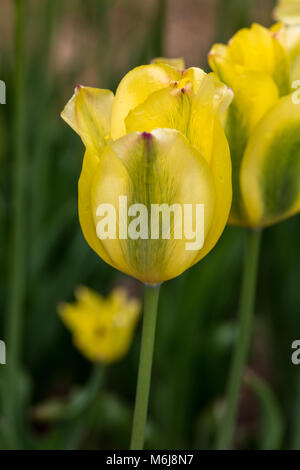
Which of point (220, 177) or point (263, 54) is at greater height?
point (263, 54)

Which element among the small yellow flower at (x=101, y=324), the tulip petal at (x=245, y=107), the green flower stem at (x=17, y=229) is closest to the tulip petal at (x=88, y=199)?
the tulip petal at (x=245, y=107)

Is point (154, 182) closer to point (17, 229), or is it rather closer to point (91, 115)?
point (91, 115)

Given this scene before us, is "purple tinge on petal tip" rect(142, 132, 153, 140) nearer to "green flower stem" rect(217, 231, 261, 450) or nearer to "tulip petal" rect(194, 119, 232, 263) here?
"tulip petal" rect(194, 119, 232, 263)

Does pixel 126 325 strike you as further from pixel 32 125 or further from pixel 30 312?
pixel 32 125

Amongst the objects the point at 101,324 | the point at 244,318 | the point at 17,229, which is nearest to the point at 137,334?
the point at 101,324

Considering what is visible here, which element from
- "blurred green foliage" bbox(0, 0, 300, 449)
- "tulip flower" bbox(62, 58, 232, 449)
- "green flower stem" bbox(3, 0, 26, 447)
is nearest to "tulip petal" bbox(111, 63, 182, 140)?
"tulip flower" bbox(62, 58, 232, 449)

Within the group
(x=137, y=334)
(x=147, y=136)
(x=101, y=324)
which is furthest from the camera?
(x=137, y=334)

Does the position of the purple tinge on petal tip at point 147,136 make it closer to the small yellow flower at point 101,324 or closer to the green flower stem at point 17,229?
the green flower stem at point 17,229

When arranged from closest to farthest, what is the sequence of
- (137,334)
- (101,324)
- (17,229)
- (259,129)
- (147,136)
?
(147,136), (259,129), (17,229), (101,324), (137,334)
